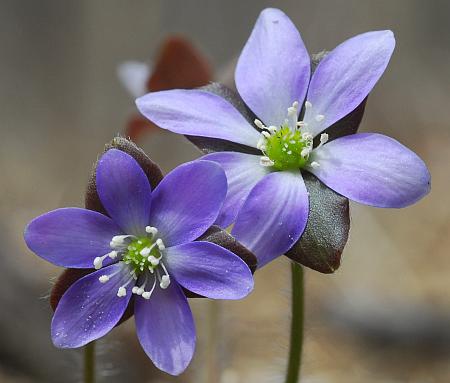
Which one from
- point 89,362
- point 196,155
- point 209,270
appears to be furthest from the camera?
point 196,155

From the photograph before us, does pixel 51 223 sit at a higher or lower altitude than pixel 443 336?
higher

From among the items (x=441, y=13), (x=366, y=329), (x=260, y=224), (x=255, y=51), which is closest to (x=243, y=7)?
(x=441, y=13)

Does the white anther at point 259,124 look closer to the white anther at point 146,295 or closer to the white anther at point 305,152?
the white anther at point 305,152

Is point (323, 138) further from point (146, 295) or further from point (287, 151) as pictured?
point (146, 295)

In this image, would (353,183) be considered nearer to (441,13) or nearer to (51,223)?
(51,223)

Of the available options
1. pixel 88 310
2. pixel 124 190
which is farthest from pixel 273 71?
pixel 88 310

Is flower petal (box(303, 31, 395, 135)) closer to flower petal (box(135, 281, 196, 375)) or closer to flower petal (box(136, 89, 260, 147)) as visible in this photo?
flower petal (box(136, 89, 260, 147))

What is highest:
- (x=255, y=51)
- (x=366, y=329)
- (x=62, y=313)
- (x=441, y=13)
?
(x=255, y=51)
